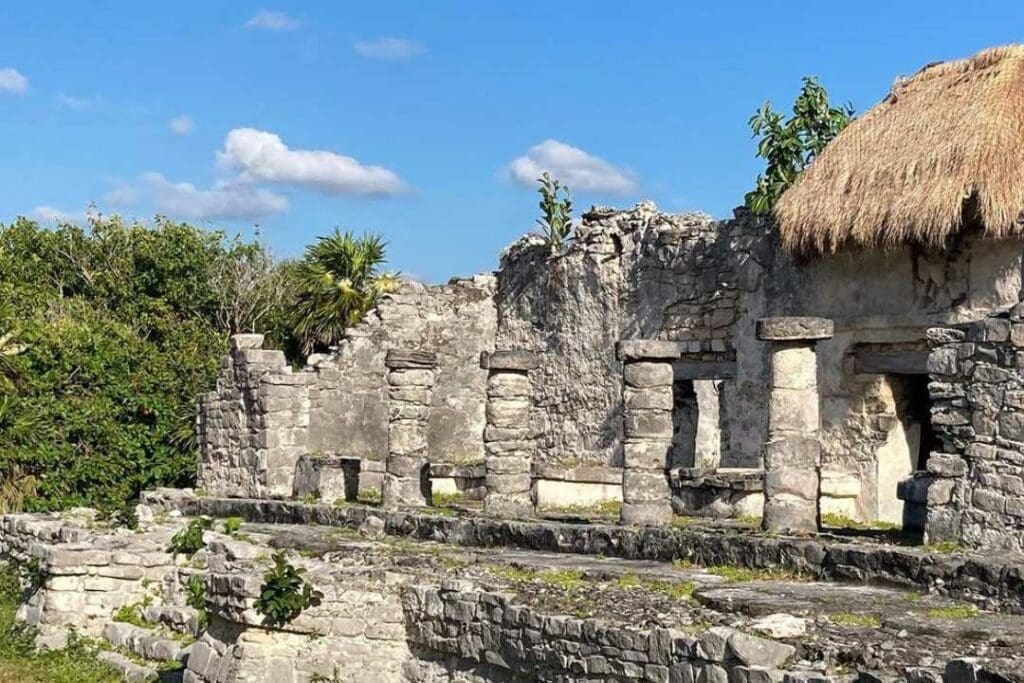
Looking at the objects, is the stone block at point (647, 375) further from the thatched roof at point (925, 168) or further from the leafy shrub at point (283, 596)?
the leafy shrub at point (283, 596)

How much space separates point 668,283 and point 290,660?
9.79 metres

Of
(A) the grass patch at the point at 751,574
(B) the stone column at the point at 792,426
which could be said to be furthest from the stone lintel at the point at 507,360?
(A) the grass patch at the point at 751,574

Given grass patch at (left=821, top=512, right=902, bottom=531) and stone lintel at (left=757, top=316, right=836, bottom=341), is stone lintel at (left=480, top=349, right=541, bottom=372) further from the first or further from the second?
stone lintel at (left=757, top=316, right=836, bottom=341)

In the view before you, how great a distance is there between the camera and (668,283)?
59.5 feet

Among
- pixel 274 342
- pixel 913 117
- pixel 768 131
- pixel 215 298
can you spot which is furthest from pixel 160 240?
pixel 913 117

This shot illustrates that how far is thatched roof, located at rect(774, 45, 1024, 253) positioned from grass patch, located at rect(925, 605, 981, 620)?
6.64m

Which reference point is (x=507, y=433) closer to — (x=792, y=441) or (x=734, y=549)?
(x=792, y=441)

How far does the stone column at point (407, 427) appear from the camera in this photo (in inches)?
607

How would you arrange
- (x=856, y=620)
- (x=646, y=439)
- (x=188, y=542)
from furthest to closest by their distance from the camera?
(x=188, y=542) < (x=646, y=439) < (x=856, y=620)

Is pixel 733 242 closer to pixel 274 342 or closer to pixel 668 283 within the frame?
pixel 668 283

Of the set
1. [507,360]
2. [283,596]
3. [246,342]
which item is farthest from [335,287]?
[283,596]

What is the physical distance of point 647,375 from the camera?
41.5ft

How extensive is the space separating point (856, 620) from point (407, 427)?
8.57 meters

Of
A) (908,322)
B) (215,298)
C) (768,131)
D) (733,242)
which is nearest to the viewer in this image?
(908,322)
